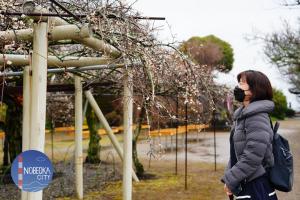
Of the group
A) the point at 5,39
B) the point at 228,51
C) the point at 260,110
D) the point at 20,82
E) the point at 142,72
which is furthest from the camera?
the point at 228,51

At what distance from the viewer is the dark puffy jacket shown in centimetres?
381

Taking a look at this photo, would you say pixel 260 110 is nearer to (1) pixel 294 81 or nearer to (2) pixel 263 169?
(2) pixel 263 169

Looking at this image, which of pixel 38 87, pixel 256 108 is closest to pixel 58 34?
pixel 38 87

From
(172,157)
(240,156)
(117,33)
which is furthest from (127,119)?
(172,157)

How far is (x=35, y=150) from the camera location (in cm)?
416

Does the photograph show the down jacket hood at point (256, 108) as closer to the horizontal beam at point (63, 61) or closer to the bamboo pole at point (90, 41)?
the bamboo pole at point (90, 41)

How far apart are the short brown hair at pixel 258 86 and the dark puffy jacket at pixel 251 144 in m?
0.06

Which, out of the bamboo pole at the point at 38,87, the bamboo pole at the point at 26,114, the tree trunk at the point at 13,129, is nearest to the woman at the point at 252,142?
the bamboo pole at the point at 38,87

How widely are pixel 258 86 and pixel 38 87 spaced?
193 cm

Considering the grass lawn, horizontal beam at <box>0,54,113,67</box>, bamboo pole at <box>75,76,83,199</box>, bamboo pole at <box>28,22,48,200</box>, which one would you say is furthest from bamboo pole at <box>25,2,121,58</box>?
the grass lawn

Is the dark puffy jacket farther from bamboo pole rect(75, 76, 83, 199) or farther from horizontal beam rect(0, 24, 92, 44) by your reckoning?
bamboo pole rect(75, 76, 83, 199)

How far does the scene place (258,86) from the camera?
4039 mm

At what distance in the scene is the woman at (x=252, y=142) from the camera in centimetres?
382

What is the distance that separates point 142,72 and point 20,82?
4.71 metres
